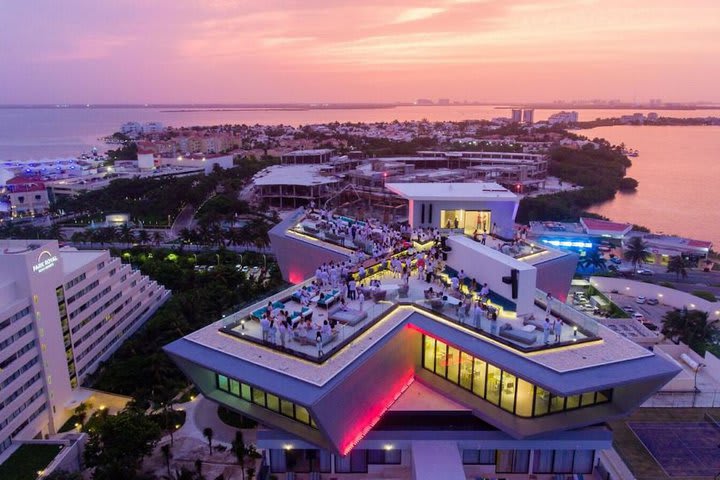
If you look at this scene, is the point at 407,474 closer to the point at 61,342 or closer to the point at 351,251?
the point at 351,251

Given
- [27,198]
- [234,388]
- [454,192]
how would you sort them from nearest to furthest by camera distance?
1. [234,388]
2. [454,192]
3. [27,198]

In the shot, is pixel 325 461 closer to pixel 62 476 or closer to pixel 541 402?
pixel 541 402

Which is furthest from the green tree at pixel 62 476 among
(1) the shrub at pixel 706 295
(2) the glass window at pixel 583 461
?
(1) the shrub at pixel 706 295

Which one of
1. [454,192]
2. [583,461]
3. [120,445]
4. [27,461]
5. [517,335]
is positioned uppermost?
[454,192]

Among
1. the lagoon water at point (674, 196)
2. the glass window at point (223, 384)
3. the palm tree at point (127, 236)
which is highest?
the glass window at point (223, 384)

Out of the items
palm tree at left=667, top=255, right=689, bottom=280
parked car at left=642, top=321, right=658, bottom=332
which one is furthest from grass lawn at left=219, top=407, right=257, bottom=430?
palm tree at left=667, top=255, right=689, bottom=280

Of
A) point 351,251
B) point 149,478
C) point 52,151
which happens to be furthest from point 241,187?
point 52,151

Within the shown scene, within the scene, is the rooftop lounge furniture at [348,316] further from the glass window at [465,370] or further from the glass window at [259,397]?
the glass window at [465,370]

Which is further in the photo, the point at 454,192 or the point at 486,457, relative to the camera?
the point at 454,192

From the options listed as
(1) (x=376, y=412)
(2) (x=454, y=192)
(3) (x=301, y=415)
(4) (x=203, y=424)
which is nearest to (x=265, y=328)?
(3) (x=301, y=415)
